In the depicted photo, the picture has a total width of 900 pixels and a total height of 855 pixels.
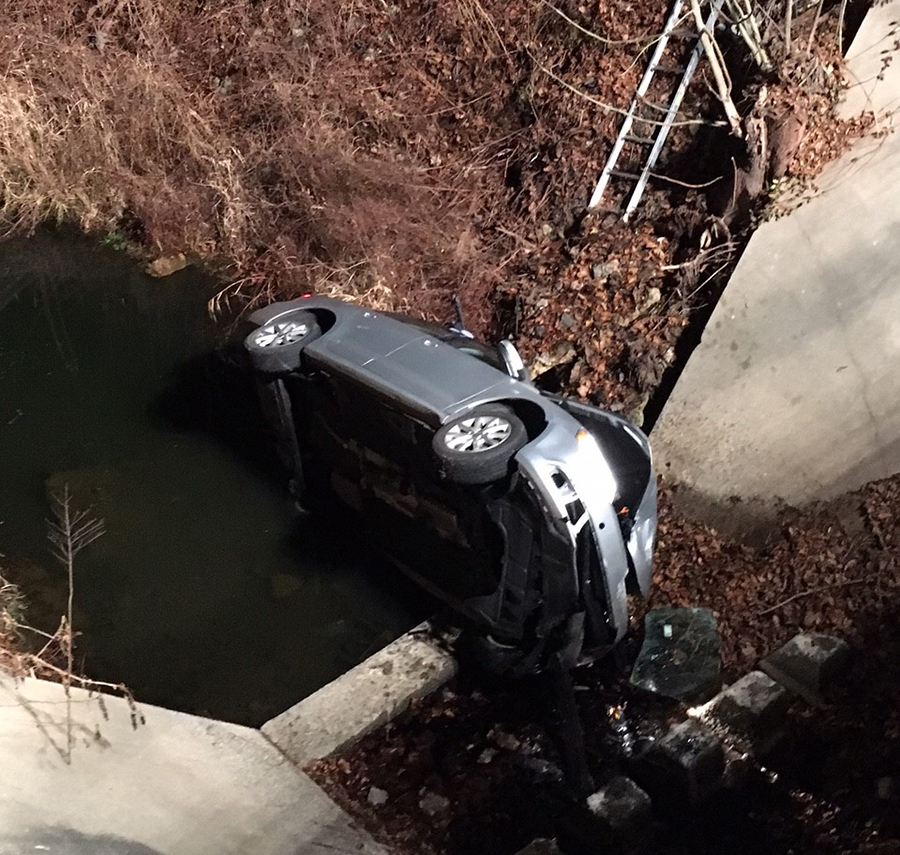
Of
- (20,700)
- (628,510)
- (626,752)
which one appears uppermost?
(628,510)

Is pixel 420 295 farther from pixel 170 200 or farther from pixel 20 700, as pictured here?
pixel 20 700

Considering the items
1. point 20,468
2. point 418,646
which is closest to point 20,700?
point 418,646

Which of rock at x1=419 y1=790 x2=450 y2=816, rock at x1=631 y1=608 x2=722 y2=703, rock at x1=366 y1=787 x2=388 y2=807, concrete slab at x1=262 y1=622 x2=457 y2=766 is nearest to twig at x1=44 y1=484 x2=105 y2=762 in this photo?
concrete slab at x1=262 y1=622 x2=457 y2=766

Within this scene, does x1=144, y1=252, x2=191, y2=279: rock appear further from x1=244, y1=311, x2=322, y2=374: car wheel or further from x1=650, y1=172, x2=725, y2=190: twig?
x1=650, y1=172, x2=725, y2=190: twig

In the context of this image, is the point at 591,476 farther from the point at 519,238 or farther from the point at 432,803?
the point at 519,238

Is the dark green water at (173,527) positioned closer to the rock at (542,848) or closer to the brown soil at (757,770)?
the brown soil at (757,770)

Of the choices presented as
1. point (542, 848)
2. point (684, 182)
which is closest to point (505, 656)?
point (542, 848)
